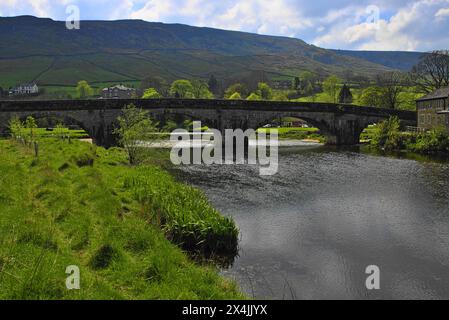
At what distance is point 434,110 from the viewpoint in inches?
2672

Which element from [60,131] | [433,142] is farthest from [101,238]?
[60,131]

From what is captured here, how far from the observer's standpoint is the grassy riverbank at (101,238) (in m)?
10.6

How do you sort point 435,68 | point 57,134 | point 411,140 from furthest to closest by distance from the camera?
point 435,68 < point 57,134 < point 411,140

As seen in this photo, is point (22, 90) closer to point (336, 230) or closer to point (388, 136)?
point (388, 136)

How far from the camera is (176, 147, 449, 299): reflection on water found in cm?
1460

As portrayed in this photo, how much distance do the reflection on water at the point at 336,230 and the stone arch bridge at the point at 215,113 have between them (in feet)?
93.5

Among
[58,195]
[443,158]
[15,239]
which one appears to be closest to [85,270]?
[15,239]

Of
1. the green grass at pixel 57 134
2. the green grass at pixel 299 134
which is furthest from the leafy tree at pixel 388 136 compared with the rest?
the green grass at pixel 57 134

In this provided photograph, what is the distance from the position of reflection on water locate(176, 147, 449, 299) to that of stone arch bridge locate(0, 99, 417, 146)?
28.5m

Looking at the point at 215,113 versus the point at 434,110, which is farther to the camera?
the point at 215,113

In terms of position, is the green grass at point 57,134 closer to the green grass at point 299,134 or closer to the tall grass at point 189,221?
the green grass at point 299,134

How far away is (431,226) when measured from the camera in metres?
21.5

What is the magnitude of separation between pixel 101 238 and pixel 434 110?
67083 mm
